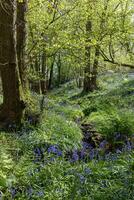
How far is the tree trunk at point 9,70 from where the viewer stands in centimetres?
876

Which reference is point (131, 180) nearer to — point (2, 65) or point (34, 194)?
point (34, 194)

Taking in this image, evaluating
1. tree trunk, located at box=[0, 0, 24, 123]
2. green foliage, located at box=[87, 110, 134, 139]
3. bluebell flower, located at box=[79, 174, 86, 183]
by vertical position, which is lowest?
green foliage, located at box=[87, 110, 134, 139]

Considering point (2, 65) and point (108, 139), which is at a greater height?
point (2, 65)

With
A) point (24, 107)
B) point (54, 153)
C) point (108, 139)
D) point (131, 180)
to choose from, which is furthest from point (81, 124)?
point (131, 180)

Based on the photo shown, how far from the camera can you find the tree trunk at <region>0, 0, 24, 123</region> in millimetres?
8759

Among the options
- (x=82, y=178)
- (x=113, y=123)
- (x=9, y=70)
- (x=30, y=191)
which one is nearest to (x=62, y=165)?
(x=82, y=178)

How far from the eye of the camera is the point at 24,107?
919cm

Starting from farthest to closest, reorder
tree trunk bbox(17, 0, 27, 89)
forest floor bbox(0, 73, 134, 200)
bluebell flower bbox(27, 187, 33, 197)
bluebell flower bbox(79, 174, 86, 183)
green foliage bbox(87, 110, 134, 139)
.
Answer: green foliage bbox(87, 110, 134, 139), tree trunk bbox(17, 0, 27, 89), bluebell flower bbox(79, 174, 86, 183), forest floor bbox(0, 73, 134, 200), bluebell flower bbox(27, 187, 33, 197)

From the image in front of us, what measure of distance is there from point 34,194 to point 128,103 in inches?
390

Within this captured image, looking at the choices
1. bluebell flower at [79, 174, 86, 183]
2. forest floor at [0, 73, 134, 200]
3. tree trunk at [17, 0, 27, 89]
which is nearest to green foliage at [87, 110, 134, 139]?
forest floor at [0, 73, 134, 200]

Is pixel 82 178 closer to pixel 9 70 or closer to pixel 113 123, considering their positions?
pixel 9 70

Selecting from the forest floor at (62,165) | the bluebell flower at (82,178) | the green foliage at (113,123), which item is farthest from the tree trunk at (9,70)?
the bluebell flower at (82,178)

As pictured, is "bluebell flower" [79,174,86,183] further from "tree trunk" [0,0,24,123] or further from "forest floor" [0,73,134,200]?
"tree trunk" [0,0,24,123]

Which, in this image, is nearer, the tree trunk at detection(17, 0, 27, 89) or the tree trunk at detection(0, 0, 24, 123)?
the tree trunk at detection(0, 0, 24, 123)
